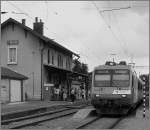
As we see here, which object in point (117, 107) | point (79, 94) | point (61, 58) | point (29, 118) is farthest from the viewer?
point (79, 94)

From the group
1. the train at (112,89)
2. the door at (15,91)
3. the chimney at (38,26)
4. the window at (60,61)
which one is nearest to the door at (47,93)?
the door at (15,91)

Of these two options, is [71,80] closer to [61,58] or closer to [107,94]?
[61,58]

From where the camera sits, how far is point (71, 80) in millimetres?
46375

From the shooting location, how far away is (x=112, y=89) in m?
20.4

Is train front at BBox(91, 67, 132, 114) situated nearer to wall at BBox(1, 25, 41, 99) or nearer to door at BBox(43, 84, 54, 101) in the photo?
door at BBox(43, 84, 54, 101)

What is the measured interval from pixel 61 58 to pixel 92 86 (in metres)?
23.2

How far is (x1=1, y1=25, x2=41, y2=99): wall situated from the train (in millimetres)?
16631

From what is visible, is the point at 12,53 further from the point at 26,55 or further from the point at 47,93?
the point at 47,93

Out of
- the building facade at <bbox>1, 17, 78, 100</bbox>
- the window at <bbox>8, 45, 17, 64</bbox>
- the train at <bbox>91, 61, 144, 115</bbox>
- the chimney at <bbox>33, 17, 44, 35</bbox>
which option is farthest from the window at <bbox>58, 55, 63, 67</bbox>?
the train at <bbox>91, 61, 144, 115</bbox>

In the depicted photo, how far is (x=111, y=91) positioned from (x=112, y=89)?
140 millimetres

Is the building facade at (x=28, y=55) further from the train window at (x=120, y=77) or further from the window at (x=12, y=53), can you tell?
the train window at (x=120, y=77)

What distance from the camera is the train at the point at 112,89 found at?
2000 cm

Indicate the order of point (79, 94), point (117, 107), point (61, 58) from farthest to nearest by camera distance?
point (79, 94)
point (61, 58)
point (117, 107)

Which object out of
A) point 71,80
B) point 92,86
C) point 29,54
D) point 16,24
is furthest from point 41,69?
point 92,86
